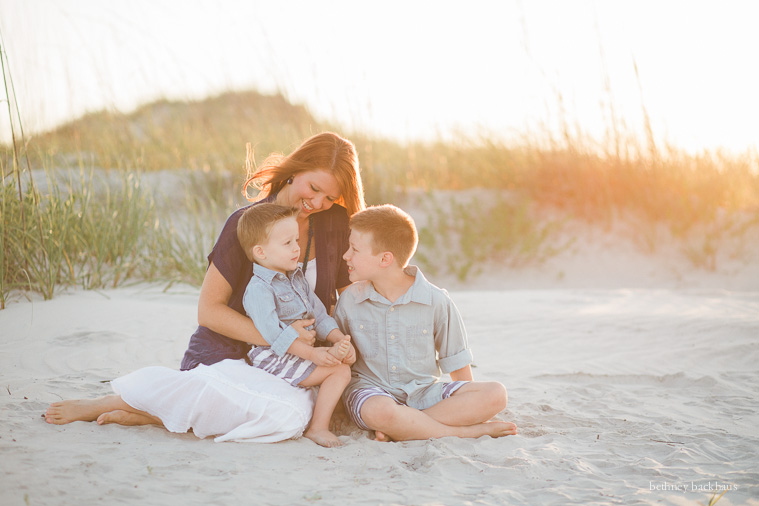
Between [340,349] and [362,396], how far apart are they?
0.90 feet

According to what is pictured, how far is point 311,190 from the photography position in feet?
10.6

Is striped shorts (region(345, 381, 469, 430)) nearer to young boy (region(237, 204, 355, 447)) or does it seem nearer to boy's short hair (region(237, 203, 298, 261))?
young boy (region(237, 204, 355, 447))

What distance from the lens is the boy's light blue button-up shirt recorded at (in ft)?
10.3

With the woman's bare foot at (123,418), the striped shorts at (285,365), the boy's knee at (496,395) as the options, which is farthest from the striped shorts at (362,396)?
the woman's bare foot at (123,418)

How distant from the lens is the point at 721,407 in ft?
11.6

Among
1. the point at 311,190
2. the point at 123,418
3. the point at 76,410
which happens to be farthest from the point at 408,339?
the point at 76,410

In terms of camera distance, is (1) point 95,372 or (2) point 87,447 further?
(1) point 95,372

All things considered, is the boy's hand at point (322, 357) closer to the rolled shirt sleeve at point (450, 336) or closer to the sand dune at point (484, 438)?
the sand dune at point (484, 438)

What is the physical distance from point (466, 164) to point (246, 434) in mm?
6798

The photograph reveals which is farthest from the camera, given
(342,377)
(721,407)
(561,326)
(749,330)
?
(561,326)

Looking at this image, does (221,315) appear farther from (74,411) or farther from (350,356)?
(74,411)

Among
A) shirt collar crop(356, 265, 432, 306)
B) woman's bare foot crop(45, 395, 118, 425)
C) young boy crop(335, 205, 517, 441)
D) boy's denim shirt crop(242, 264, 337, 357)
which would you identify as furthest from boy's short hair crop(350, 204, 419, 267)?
woman's bare foot crop(45, 395, 118, 425)

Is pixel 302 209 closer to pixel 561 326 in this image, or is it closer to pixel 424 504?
pixel 424 504

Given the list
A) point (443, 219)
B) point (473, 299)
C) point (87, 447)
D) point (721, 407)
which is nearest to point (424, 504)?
point (87, 447)
